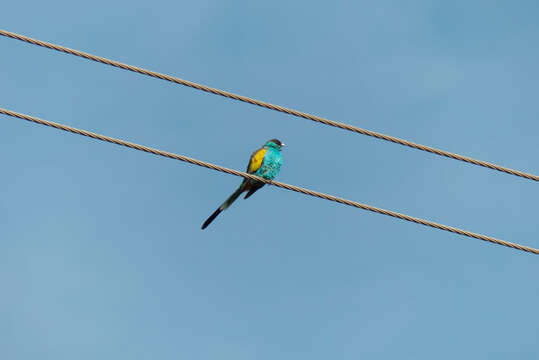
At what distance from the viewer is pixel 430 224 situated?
778 centimetres

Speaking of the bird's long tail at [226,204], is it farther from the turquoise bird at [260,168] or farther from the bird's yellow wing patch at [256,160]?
the bird's yellow wing patch at [256,160]

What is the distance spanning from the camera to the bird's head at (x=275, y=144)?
1276cm

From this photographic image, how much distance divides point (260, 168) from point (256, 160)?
117mm

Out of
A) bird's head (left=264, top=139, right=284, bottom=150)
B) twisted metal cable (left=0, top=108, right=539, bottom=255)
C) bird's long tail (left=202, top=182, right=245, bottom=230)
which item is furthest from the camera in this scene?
bird's head (left=264, top=139, right=284, bottom=150)

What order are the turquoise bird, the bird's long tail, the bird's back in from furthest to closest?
the bird's back → the turquoise bird → the bird's long tail

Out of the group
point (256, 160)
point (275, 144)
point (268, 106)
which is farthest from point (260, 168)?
point (268, 106)

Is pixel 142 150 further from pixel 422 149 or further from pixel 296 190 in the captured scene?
pixel 422 149

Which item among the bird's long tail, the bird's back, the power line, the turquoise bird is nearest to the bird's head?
the turquoise bird

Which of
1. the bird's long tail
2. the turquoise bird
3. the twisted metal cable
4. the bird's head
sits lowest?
the bird's long tail

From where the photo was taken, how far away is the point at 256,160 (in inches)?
490

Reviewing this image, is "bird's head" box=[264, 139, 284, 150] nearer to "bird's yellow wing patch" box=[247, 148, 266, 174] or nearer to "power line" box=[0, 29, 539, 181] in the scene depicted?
"bird's yellow wing patch" box=[247, 148, 266, 174]

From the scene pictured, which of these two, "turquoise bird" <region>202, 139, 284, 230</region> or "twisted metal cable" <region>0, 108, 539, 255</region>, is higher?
"twisted metal cable" <region>0, 108, 539, 255</region>

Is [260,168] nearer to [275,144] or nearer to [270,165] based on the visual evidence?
[270,165]

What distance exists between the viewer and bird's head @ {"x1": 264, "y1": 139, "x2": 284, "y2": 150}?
12.8 metres
